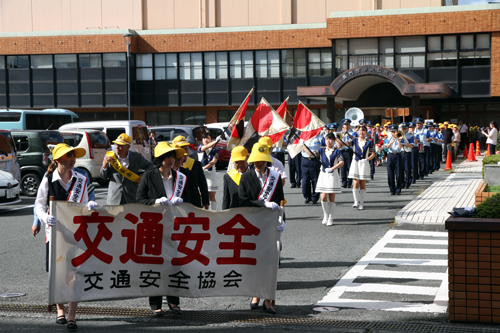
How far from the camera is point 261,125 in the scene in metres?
11.8

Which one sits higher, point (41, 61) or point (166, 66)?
point (41, 61)

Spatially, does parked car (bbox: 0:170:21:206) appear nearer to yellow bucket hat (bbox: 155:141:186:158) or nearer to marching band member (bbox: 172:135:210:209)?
marching band member (bbox: 172:135:210:209)

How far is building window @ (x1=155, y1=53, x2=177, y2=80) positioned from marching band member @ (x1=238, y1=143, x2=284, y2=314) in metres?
40.1

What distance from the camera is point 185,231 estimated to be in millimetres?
6219

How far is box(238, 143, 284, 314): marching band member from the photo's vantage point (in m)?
6.66

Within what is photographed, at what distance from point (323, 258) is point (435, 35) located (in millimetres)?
32738

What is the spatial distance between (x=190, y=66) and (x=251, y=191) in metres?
39.9

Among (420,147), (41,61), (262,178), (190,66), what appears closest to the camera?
(262,178)

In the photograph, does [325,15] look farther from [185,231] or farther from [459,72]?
[185,231]

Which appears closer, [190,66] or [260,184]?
[260,184]

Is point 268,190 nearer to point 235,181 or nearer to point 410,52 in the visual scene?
point 235,181

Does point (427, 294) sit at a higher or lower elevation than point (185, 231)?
lower

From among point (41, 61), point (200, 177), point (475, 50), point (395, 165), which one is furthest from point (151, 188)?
point (41, 61)

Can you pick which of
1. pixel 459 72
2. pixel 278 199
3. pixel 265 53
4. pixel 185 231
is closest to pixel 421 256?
pixel 278 199
